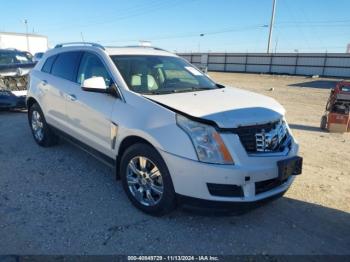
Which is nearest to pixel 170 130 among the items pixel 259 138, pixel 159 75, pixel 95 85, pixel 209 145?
pixel 209 145

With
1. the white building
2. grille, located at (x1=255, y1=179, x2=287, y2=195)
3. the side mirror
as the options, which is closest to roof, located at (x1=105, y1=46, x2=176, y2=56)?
the side mirror

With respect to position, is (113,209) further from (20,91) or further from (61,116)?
(20,91)

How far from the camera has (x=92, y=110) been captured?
4.02 metres

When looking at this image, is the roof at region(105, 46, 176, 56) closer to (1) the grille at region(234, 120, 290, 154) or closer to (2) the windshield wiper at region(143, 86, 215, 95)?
(2) the windshield wiper at region(143, 86, 215, 95)

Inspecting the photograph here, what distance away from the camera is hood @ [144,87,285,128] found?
304 centimetres

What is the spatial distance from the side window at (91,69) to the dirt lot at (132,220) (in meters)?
1.38

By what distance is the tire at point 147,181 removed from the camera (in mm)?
3170

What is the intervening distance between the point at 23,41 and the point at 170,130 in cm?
4319

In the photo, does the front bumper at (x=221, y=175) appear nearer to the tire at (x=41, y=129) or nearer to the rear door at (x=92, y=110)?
the rear door at (x=92, y=110)

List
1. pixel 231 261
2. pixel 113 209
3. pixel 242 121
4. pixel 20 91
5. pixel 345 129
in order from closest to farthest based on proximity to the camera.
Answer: pixel 231 261
pixel 242 121
pixel 113 209
pixel 345 129
pixel 20 91

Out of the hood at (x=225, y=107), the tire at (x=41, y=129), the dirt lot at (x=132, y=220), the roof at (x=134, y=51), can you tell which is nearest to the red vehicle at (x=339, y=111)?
the dirt lot at (x=132, y=220)

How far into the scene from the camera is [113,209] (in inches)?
144

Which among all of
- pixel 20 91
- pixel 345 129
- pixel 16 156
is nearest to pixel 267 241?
pixel 16 156

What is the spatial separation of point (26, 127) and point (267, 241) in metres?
6.14
